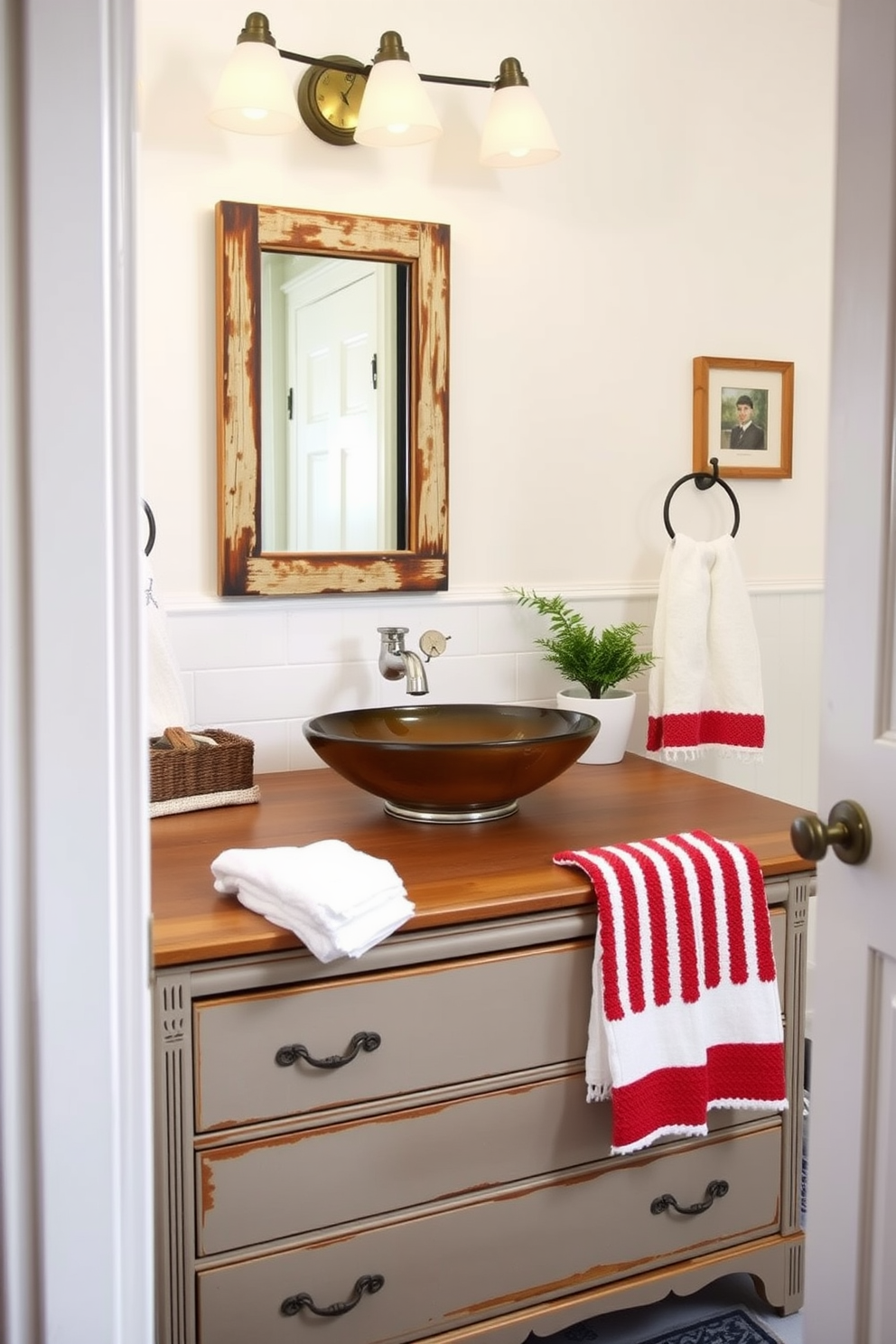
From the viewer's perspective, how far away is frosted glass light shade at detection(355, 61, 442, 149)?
6.82 feet

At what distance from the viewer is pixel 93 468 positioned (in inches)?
30.9

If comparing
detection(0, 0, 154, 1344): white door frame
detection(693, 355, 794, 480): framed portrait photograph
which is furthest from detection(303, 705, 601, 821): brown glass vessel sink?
detection(0, 0, 154, 1344): white door frame

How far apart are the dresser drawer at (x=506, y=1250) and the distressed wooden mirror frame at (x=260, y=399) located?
1078 millimetres

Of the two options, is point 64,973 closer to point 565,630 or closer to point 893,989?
point 893,989

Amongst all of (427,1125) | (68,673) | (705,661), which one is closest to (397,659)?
(705,661)

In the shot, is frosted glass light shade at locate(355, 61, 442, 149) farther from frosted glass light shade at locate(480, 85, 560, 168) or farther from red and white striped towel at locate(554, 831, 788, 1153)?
red and white striped towel at locate(554, 831, 788, 1153)

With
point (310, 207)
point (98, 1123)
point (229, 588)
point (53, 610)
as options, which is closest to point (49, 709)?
point (53, 610)

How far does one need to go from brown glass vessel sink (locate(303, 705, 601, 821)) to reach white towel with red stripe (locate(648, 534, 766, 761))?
37 centimetres

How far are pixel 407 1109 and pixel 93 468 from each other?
1080 mm

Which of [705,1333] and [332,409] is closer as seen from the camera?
[705,1333]

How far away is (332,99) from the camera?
2158 millimetres

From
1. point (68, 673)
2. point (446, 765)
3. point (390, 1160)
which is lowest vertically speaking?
point (390, 1160)

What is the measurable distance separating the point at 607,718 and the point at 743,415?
0.74 meters

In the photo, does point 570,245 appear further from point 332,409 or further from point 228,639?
point 228,639
